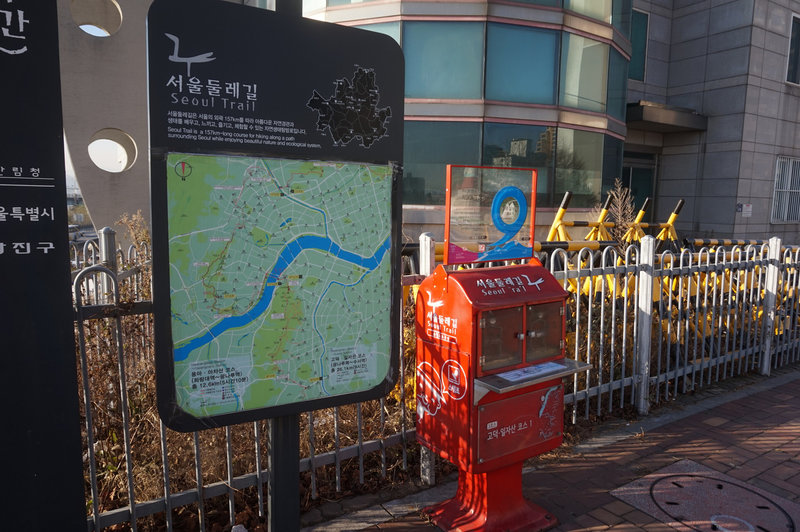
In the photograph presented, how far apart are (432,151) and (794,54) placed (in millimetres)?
12622

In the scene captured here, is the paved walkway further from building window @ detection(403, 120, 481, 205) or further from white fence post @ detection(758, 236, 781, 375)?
building window @ detection(403, 120, 481, 205)

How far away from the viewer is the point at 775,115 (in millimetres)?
15789

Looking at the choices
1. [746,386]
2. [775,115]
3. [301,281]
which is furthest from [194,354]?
[775,115]

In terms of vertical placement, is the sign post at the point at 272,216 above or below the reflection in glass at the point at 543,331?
above

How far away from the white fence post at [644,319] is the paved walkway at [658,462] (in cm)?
21

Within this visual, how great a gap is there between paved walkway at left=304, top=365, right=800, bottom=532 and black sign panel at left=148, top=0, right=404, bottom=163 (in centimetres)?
224

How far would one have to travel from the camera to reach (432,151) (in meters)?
11.3

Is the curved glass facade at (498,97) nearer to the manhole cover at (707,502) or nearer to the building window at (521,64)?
the building window at (521,64)

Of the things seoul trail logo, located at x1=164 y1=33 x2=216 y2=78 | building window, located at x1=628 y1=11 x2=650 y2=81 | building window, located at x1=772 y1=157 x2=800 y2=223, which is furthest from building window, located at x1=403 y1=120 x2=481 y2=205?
building window, located at x1=772 y1=157 x2=800 y2=223

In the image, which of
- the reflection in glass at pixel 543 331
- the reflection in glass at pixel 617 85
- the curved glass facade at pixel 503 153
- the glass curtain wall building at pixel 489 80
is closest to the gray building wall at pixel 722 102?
the reflection in glass at pixel 617 85

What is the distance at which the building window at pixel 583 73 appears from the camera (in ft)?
39.2

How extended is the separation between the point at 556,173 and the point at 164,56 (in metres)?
11.1

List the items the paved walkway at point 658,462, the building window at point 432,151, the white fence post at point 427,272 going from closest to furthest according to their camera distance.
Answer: the paved walkway at point 658,462 → the white fence post at point 427,272 → the building window at point 432,151

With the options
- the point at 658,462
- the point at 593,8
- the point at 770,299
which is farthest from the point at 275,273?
the point at 593,8
